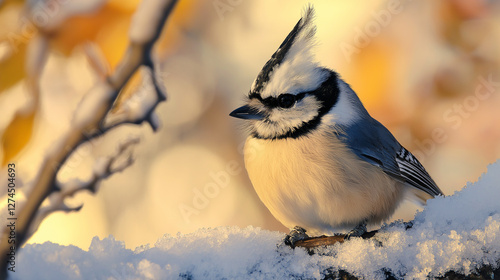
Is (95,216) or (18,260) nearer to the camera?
(18,260)

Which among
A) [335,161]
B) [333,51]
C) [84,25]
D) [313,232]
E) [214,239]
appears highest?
[84,25]

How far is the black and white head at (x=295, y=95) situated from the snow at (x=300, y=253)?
1.43 feet

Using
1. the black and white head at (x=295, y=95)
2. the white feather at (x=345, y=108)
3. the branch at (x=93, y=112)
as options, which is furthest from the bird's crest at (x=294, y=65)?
the branch at (x=93, y=112)

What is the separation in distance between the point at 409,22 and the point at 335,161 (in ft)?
3.95

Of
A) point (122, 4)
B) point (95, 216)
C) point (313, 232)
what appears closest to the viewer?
point (313, 232)

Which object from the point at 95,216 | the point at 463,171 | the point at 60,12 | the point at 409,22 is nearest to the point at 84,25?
the point at 60,12

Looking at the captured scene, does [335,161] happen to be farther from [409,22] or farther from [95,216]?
[95,216]

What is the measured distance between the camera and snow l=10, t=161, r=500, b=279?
1.00 meters

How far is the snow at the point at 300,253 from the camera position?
1000mm

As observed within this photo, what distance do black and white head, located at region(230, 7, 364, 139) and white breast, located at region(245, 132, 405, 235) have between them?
2.8 inches

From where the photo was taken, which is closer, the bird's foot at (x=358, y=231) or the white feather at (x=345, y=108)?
the bird's foot at (x=358, y=231)

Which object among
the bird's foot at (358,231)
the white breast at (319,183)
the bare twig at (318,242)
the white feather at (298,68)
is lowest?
the bird's foot at (358,231)

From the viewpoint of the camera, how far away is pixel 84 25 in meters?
2.08

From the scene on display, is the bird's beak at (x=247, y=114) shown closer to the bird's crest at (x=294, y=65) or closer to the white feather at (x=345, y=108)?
the bird's crest at (x=294, y=65)
